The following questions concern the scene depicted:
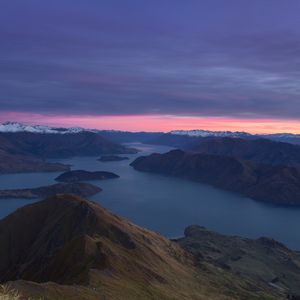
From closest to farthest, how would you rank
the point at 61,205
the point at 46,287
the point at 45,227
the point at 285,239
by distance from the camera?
1. the point at 46,287
2. the point at 45,227
3. the point at 61,205
4. the point at 285,239

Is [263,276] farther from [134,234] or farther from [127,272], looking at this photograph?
[127,272]

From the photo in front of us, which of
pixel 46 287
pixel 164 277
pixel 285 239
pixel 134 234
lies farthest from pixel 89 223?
pixel 285 239

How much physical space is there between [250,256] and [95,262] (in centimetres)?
7277

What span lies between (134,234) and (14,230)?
33.9m

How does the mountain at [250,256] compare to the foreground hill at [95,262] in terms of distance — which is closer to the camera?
the foreground hill at [95,262]

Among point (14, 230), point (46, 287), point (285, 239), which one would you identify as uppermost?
point (46, 287)

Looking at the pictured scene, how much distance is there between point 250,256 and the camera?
13612 centimetres

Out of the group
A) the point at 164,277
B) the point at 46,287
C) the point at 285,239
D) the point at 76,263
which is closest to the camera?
the point at 46,287

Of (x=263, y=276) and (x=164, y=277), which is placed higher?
(x=164, y=277)

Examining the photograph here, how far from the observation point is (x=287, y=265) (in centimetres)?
12938

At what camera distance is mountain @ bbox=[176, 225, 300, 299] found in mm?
116556

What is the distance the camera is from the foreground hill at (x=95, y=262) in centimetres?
6538

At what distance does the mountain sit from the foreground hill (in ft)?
37.7

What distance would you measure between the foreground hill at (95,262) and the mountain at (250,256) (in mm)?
11506
